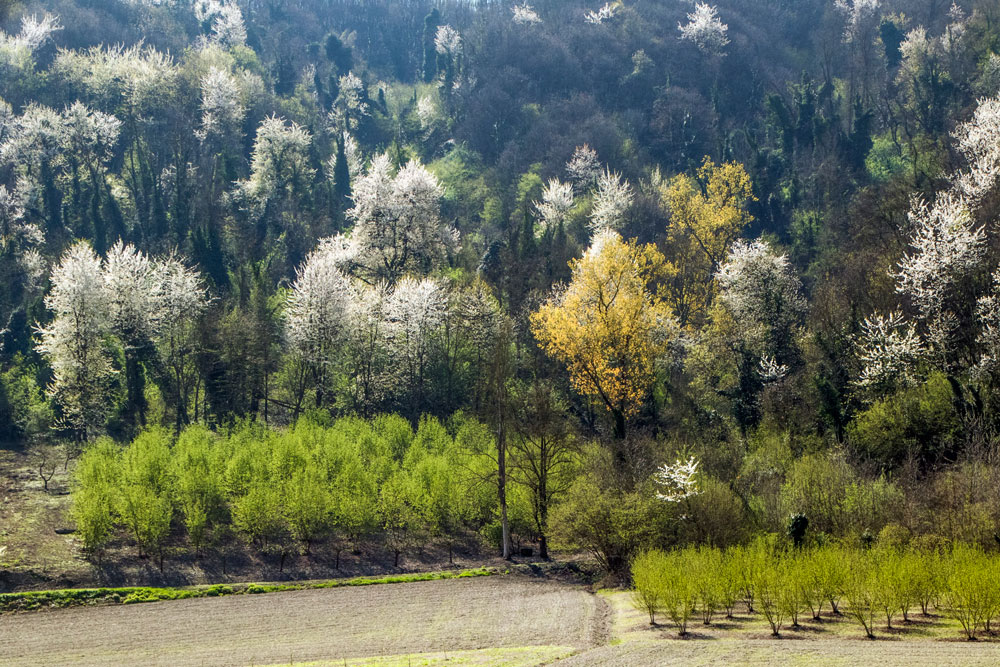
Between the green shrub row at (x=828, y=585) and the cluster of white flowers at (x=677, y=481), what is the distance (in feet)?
16.2

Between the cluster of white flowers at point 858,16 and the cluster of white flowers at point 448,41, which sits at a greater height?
the cluster of white flowers at point 448,41

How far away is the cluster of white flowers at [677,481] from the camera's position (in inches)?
1390

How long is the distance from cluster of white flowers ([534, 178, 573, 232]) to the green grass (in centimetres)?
4420

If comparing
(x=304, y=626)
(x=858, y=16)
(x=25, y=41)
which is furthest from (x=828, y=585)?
(x=858, y=16)

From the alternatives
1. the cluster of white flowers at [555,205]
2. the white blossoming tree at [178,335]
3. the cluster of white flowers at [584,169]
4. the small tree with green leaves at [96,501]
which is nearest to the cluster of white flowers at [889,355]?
the small tree with green leaves at [96,501]

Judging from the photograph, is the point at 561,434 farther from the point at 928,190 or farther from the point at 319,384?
the point at 928,190

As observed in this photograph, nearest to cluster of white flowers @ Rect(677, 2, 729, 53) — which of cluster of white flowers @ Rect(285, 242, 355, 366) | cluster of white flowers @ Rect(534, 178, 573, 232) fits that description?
cluster of white flowers @ Rect(534, 178, 573, 232)

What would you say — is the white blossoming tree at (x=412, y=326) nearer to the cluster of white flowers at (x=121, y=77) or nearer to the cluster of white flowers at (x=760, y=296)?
the cluster of white flowers at (x=760, y=296)

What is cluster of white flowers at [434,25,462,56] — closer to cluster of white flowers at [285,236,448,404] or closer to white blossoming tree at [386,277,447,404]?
cluster of white flowers at [285,236,448,404]

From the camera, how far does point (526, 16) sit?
127 meters

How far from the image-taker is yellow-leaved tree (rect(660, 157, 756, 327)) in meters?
63.2

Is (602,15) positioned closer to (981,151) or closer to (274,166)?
(274,166)

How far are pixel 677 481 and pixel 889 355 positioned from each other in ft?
48.2

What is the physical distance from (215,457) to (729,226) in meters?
42.8
